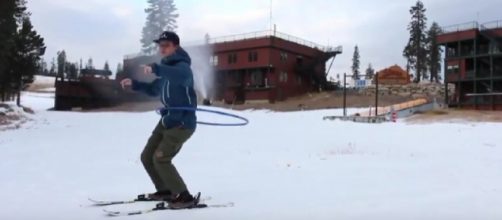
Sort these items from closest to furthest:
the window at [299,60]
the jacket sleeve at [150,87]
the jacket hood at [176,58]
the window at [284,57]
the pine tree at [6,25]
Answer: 1. the jacket hood at [176,58]
2. the jacket sleeve at [150,87]
3. the pine tree at [6,25]
4. the window at [284,57]
5. the window at [299,60]

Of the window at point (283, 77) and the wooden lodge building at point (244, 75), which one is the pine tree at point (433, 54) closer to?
the wooden lodge building at point (244, 75)

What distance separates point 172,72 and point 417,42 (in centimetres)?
8277

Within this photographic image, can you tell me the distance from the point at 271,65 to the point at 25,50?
2571cm

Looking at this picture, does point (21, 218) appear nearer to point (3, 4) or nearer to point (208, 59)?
point (3, 4)

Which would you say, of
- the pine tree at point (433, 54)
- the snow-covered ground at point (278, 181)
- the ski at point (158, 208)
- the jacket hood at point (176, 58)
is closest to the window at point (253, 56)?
the pine tree at point (433, 54)

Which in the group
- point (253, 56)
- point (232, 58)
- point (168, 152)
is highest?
point (253, 56)

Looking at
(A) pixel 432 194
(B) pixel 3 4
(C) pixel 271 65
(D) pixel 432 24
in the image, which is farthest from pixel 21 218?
(D) pixel 432 24

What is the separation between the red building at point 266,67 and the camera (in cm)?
5812

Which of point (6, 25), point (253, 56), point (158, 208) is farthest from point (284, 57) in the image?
point (158, 208)

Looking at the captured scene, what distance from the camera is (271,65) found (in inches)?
2272

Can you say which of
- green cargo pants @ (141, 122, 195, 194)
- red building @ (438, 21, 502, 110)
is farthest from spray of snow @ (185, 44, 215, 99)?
green cargo pants @ (141, 122, 195, 194)

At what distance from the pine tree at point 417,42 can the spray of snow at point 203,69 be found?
36229 mm

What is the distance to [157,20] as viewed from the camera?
249 ft

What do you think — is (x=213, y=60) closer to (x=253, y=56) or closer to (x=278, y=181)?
(x=253, y=56)
